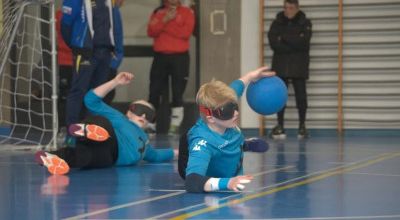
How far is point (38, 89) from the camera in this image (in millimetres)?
11125

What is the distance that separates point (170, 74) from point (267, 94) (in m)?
5.78

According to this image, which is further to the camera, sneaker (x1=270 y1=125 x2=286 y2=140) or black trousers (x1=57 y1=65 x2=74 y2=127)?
black trousers (x1=57 y1=65 x2=74 y2=127)

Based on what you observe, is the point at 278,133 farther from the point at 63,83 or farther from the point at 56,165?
A: the point at 56,165

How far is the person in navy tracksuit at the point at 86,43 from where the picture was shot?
8.02 metres

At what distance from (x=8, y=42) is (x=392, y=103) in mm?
5234

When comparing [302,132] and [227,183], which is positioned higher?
[227,183]

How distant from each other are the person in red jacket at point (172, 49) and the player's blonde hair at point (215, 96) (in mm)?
5985

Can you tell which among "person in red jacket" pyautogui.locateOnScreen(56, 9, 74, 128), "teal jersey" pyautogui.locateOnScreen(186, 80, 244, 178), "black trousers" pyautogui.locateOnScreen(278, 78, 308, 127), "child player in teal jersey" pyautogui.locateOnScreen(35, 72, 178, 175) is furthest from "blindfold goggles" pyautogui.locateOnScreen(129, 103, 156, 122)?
"black trousers" pyautogui.locateOnScreen(278, 78, 308, 127)

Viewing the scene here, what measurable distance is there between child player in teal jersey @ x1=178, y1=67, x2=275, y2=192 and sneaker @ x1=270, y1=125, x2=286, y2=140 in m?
5.39

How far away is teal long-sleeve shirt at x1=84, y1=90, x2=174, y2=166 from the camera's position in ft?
20.8

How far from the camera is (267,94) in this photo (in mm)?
5797

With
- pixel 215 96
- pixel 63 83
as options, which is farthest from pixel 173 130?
pixel 215 96

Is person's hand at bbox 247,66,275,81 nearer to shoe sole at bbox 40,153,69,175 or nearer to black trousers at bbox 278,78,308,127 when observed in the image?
shoe sole at bbox 40,153,69,175

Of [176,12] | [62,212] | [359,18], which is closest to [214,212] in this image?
[62,212]
